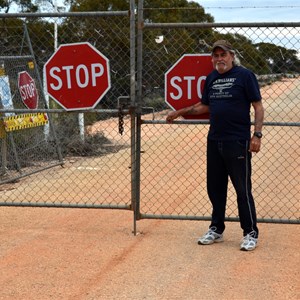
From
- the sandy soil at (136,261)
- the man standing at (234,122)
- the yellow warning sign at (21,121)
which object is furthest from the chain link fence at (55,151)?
the man standing at (234,122)

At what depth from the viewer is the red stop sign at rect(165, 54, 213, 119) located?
658 centimetres

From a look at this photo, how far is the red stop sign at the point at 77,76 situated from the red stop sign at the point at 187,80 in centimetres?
68

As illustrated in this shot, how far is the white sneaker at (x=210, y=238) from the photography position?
259 inches

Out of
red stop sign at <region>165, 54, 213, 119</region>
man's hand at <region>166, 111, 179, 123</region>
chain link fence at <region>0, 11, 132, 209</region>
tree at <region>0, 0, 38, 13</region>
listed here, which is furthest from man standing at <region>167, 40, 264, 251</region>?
tree at <region>0, 0, 38, 13</region>

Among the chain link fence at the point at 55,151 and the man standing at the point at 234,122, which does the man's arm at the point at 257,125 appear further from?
the chain link fence at the point at 55,151

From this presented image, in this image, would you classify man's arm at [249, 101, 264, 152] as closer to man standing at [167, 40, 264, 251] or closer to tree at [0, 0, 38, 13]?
man standing at [167, 40, 264, 251]

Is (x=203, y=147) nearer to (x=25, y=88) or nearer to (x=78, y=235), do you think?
(x=25, y=88)

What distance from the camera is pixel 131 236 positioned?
22.8 feet

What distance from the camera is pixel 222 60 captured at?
6.22 metres

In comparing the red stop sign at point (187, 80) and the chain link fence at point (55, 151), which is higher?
the red stop sign at point (187, 80)

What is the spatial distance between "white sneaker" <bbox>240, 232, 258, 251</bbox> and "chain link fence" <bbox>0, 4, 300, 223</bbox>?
0.43 m

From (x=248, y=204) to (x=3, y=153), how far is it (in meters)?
5.48

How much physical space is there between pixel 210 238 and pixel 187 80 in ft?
5.46

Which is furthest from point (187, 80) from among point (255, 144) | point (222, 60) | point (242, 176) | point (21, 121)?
point (21, 121)
